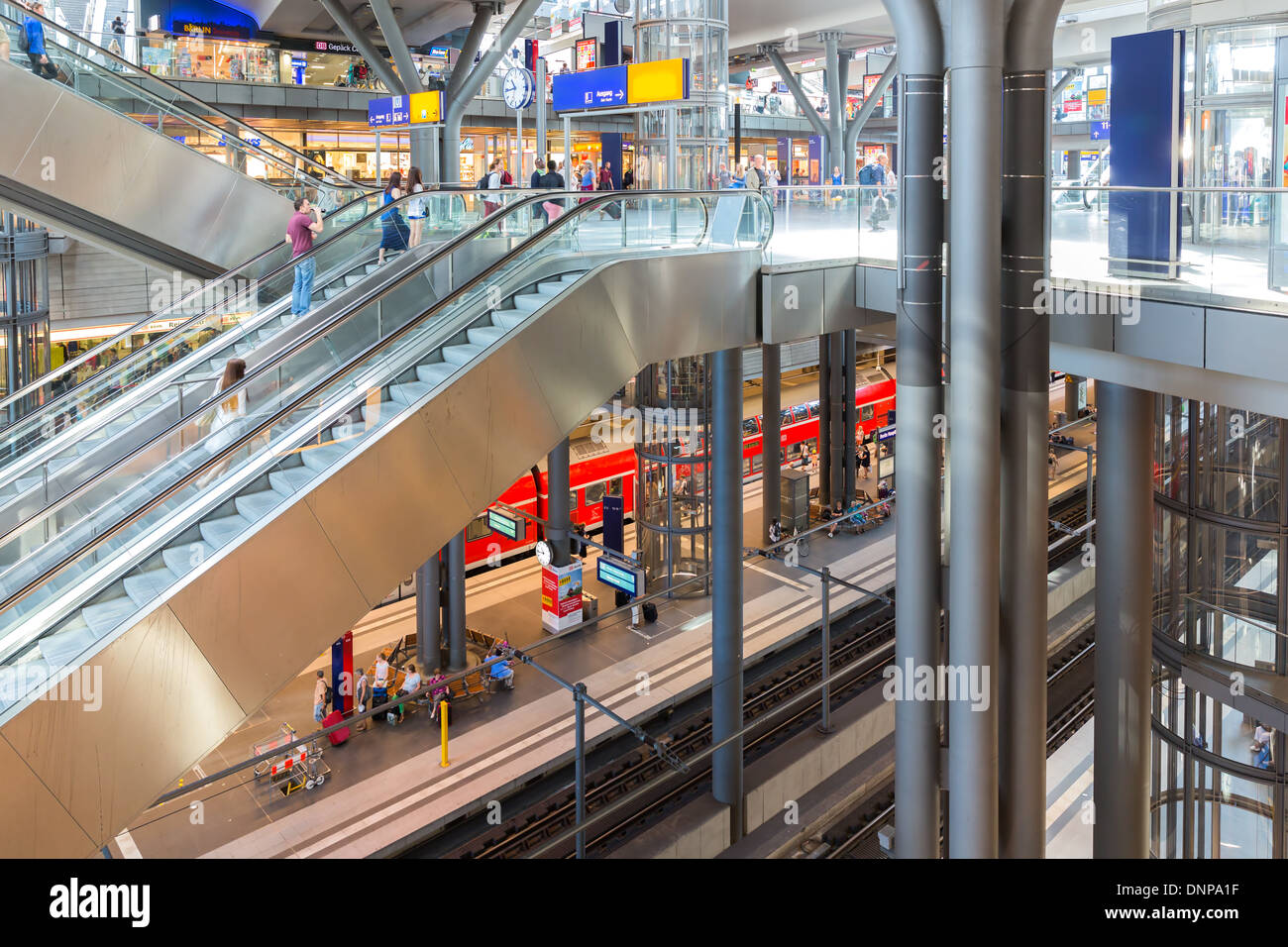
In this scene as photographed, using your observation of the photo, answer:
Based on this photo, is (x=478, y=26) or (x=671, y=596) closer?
(x=478, y=26)

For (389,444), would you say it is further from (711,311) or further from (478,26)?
(478,26)

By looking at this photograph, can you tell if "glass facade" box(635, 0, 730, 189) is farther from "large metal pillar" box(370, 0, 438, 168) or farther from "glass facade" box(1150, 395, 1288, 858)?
"glass facade" box(1150, 395, 1288, 858)

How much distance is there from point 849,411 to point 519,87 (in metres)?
10.9

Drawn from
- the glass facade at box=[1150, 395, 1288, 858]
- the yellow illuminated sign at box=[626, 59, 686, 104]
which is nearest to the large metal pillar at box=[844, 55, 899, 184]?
the yellow illuminated sign at box=[626, 59, 686, 104]

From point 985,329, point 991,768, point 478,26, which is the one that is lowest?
point 991,768

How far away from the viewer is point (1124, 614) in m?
10.5

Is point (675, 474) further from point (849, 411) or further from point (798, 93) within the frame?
point (798, 93)

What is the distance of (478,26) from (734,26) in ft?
35.0

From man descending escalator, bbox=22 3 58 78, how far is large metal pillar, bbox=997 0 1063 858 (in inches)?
452

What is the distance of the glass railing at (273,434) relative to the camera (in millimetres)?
6426

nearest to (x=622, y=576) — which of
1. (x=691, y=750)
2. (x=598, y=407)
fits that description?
(x=691, y=750)
